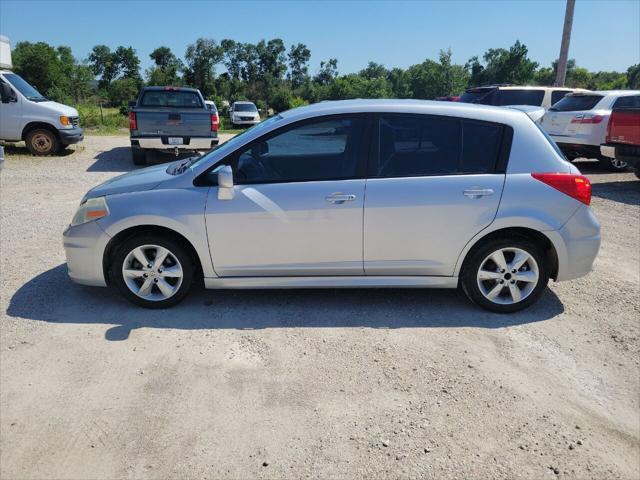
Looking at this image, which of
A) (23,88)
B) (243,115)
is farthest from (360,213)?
(243,115)

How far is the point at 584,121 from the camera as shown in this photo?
39.2 ft

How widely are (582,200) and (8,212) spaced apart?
7665 mm

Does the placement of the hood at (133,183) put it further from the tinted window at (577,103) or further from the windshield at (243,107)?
the windshield at (243,107)

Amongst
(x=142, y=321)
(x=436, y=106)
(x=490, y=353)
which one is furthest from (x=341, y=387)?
(x=436, y=106)

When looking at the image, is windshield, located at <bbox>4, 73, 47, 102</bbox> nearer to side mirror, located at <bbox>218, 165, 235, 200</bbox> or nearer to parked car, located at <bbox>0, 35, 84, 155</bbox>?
parked car, located at <bbox>0, 35, 84, 155</bbox>

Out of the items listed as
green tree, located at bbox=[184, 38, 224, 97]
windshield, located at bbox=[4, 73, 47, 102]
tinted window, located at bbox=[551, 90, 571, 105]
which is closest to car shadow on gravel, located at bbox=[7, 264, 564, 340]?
windshield, located at bbox=[4, 73, 47, 102]

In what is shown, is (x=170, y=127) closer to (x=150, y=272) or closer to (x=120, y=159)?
(x=120, y=159)

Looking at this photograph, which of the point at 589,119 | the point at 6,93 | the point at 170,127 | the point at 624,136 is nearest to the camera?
the point at 624,136

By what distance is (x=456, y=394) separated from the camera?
11.0 ft

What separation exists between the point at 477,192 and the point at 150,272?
2.78 m

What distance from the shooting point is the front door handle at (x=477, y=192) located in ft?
14.2

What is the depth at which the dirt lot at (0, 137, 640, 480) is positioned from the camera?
277 cm

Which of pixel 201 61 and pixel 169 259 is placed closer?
pixel 169 259

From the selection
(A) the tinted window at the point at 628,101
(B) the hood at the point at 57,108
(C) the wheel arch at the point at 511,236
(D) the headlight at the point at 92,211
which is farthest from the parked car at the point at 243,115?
(C) the wheel arch at the point at 511,236
